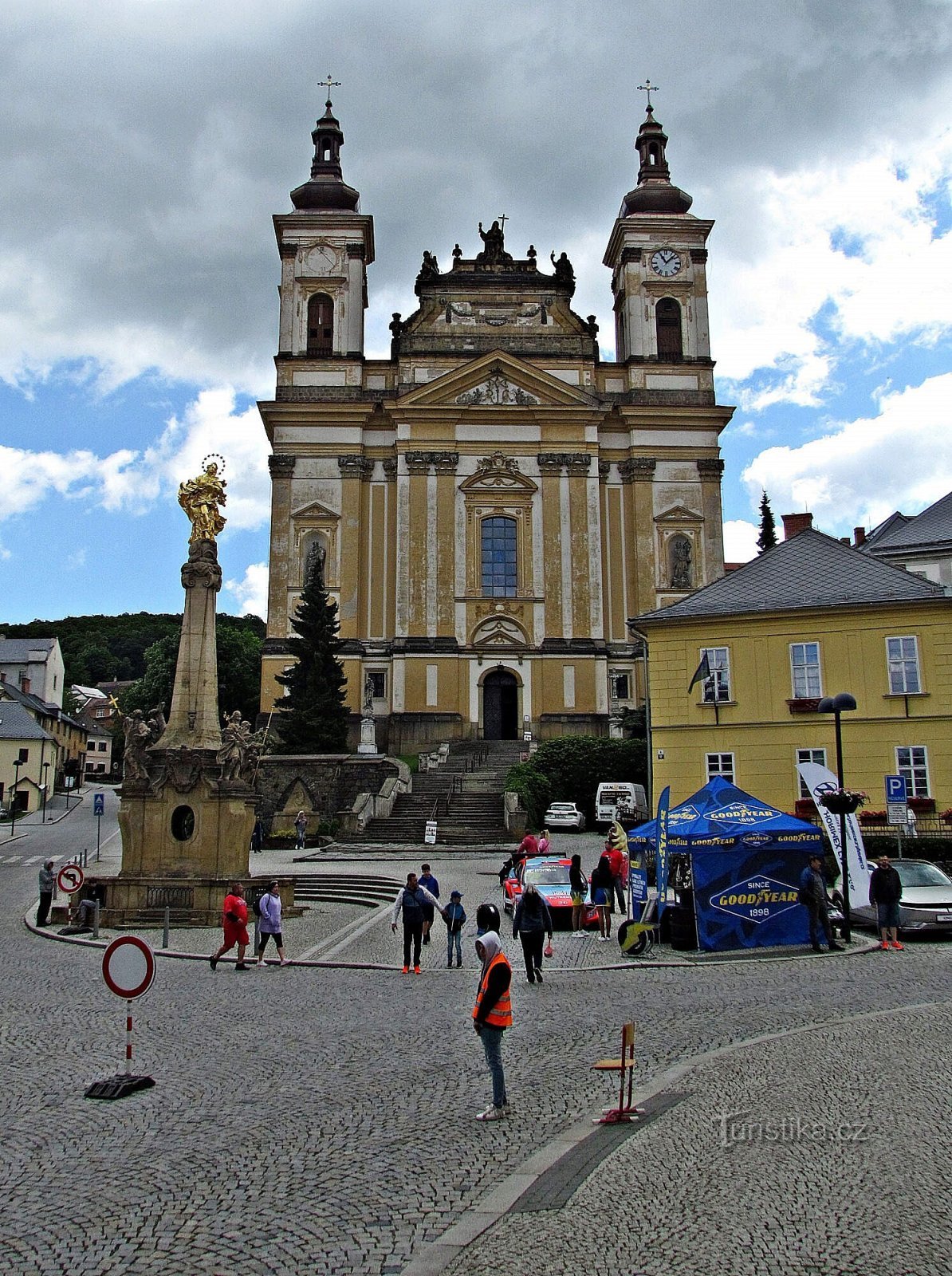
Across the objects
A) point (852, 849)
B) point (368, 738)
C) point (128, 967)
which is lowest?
point (128, 967)

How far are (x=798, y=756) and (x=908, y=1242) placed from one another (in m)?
26.0

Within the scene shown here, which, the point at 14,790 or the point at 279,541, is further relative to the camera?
the point at 14,790

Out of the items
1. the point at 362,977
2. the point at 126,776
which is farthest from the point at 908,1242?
the point at 126,776

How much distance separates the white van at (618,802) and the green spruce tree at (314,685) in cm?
1272

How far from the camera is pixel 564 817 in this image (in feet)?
124

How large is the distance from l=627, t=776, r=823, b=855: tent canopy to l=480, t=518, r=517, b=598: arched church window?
3546 cm

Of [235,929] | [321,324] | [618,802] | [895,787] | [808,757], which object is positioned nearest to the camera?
[235,929]

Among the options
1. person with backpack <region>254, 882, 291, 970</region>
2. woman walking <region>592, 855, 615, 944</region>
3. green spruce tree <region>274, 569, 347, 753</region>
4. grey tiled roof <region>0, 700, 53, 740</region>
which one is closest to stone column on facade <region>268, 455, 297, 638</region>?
green spruce tree <region>274, 569, 347, 753</region>

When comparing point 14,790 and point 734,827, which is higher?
point 14,790

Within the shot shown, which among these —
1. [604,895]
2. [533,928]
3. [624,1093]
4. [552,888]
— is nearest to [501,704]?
[552,888]

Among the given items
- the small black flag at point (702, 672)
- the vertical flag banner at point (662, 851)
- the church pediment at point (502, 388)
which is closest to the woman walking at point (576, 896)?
the vertical flag banner at point (662, 851)

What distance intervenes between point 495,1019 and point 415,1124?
0.93m

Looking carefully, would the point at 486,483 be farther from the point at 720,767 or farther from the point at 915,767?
→ the point at 915,767

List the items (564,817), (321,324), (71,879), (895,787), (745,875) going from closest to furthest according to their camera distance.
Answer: (745,875) → (71,879) → (895,787) → (564,817) → (321,324)
